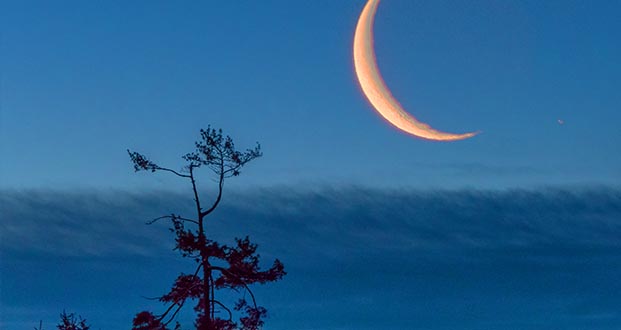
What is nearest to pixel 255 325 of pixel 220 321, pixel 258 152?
pixel 220 321

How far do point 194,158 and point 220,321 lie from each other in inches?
279

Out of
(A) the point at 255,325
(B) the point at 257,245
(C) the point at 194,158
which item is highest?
(C) the point at 194,158

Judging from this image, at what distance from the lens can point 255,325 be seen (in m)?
42.6

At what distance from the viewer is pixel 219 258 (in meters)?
42.3

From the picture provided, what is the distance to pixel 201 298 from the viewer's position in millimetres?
42500

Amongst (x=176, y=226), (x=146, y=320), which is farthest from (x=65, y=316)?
(x=176, y=226)

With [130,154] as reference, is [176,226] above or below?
below

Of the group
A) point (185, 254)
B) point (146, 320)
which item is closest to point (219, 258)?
point (185, 254)

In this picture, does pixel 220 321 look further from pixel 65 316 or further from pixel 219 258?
pixel 65 316

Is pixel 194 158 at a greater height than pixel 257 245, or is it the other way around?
pixel 194 158

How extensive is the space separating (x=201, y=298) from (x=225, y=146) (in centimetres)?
670

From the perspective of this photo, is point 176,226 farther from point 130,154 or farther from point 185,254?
point 130,154

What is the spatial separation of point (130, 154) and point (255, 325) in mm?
9178

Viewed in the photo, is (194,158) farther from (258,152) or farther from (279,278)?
(279,278)
